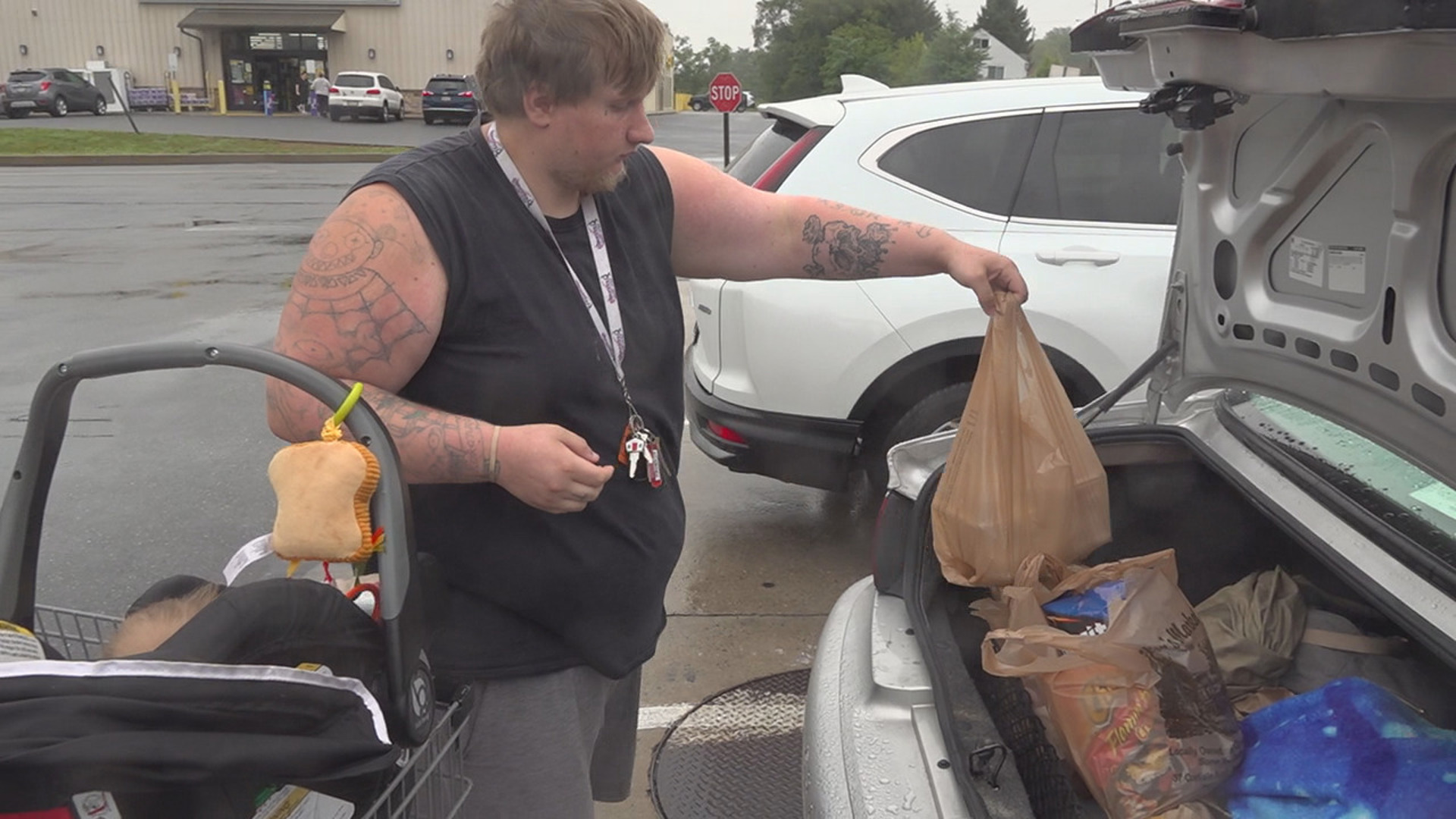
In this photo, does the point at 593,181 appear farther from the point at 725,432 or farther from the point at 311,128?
the point at 311,128

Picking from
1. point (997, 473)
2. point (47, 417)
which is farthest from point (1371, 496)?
point (47, 417)

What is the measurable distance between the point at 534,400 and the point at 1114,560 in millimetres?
1361

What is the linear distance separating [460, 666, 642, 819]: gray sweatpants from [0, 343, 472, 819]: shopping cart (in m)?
0.22

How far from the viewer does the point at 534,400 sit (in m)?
1.65

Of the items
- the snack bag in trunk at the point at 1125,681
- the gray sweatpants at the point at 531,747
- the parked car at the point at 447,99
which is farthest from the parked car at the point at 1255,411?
the parked car at the point at 447,99

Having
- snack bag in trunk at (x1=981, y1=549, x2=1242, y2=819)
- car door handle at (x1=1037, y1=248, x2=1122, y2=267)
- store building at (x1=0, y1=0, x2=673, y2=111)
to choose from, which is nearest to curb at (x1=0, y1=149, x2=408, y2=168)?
car door handle at (x1=1037, y1=248, x2=1122, y2=267)

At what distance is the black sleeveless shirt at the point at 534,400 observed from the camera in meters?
1.61

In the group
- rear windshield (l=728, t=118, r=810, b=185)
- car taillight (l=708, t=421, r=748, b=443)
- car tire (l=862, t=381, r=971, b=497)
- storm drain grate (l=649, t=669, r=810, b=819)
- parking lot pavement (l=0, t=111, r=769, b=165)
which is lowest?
storm drain grate (l=649, t=669, r=810, b=819)

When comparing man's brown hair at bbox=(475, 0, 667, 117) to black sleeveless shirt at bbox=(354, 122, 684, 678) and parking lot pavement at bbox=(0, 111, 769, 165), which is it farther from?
parking lot pavement at bbox=(0, 111, 769, 165)

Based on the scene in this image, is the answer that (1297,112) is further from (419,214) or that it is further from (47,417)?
(47,417)

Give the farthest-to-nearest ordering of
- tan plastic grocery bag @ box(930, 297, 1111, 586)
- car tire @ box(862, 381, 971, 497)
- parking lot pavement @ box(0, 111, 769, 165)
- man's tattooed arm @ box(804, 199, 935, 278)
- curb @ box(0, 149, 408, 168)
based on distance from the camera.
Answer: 1. parking lot pavement @ box(0, 111, 769, 165)
2. curb @ box(0, 149, 408, 168)
3. car tire @ box(862, 381, 971, 497)
4. man's tattooed arm @ box(804, 199, 935, 278)
5. tan plastic grocery bag @ box(930, 297, 1111, 586)

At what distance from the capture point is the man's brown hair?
1.58 metres

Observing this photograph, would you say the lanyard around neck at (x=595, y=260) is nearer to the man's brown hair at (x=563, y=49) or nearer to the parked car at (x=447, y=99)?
the man's brown hair at (x=563, y=49)

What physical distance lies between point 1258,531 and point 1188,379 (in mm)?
422
